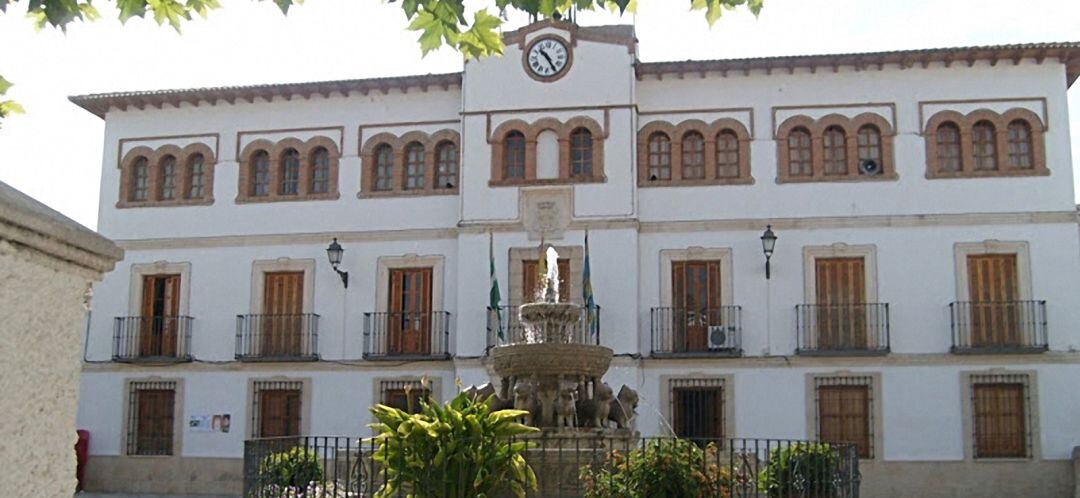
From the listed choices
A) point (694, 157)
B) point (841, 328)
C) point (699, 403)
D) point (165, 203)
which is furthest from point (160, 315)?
point (841, 328)

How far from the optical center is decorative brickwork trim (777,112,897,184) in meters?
24.0

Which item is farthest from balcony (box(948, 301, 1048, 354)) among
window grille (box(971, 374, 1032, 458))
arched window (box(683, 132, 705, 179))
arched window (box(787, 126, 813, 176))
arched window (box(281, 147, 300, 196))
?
arched window (box(281, 147, 300, 196))

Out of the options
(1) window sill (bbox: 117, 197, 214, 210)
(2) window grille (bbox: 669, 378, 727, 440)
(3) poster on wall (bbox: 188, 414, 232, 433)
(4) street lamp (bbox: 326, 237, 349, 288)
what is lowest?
(3) poster on wall (bbox: 188, 414, 232, 433)

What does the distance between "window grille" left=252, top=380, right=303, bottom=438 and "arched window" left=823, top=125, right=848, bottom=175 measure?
11063 mm

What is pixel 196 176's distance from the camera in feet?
87.8

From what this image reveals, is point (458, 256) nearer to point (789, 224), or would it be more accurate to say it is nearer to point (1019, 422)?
point (789, 224)

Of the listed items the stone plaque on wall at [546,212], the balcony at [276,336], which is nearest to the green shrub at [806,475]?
the stone plaque on wall at [546,212]

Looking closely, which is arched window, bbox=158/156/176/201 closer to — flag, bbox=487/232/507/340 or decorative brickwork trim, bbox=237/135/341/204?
decorative brickwork trim, bbox=237/135/341/204

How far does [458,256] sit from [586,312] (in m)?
2.89

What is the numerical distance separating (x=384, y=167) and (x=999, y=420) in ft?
41.5

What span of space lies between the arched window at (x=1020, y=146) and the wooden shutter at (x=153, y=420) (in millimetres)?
16947

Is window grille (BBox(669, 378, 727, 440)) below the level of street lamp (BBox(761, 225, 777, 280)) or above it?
below

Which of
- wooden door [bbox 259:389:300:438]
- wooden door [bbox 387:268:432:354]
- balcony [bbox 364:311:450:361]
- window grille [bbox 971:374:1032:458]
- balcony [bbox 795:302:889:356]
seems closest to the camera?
window grille [bbox 971:374:1032:458]

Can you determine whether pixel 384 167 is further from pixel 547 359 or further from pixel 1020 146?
pixel 1020 146
